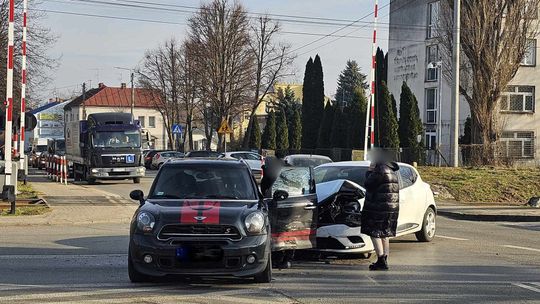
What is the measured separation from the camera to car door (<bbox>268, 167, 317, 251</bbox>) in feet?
34.5

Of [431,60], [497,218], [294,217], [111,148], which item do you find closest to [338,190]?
[294,217]

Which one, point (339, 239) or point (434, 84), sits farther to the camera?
point (434, 84)

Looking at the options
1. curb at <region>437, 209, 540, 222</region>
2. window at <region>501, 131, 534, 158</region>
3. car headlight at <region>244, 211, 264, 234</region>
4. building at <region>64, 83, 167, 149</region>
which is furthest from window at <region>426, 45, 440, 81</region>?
building at <region>64, 83, 167, 149</region>

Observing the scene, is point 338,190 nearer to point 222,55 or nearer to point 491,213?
point 491,213

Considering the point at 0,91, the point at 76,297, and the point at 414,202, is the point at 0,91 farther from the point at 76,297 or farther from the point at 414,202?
the point at 76,297

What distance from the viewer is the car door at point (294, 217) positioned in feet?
34.5

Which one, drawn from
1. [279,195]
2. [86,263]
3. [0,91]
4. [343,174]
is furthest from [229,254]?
[0,91]

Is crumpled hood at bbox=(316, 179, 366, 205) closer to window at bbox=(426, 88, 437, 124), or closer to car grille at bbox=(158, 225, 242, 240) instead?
car grille at bbox=(158, 225, 242, 240)

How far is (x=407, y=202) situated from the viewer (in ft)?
44.8

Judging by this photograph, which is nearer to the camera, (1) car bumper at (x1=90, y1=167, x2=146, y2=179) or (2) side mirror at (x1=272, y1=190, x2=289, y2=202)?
(2) side mirror at (x1=272, y1=190, x2=289, y2=202)

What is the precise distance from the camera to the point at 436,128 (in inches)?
2101

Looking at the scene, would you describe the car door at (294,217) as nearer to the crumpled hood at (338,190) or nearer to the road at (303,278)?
the road at (303,278)

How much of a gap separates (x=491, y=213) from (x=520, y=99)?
31.5 metres

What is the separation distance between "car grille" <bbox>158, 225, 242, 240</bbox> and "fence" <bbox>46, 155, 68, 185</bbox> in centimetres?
2590
